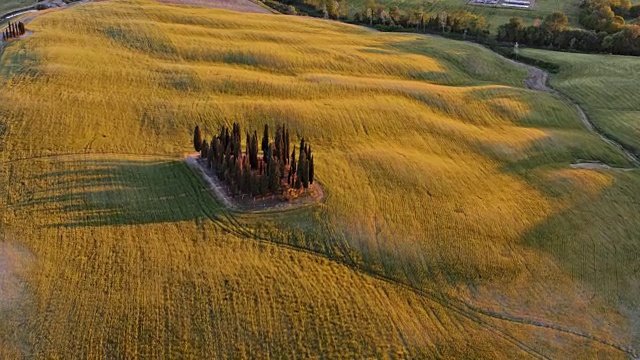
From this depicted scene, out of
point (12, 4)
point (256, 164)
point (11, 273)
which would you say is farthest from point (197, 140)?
point (12, 4)

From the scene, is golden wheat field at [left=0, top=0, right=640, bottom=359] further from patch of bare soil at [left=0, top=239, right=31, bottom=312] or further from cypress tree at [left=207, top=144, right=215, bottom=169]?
cypress tree at [left=207, top=144, right=215, bottom=169]

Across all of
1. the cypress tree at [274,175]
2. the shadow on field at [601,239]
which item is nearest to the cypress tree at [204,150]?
the cypress tree at [274,175]

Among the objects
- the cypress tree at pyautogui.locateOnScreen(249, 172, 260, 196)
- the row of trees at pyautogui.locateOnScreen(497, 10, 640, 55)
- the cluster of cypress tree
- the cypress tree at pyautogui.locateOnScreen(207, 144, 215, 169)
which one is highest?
the cluster of cypress tree

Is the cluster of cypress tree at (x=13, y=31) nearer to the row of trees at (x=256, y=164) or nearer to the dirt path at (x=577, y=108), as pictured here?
the row of trees at (x=256, y=164)

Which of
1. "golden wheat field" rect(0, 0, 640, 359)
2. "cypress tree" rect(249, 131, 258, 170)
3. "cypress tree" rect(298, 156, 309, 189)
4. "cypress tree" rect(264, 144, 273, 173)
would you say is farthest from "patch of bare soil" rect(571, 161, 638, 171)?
"cypress tree" rect(249, 131, 258, 170)

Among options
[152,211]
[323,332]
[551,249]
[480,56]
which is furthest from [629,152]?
[152,211]

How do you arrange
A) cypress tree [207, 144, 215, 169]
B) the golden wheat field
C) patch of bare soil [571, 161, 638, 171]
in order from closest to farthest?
1. the golden wheat field
2. cypress tree [207, 144, 215, 169]
3. patch of bare soil [571, 161, 638, 171]

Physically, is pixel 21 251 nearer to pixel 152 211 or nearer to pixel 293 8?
pixel 152 211
